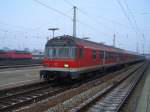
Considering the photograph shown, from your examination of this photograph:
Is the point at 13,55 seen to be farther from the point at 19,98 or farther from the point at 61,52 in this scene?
the point at 19,98

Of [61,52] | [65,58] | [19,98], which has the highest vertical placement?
[61,52]

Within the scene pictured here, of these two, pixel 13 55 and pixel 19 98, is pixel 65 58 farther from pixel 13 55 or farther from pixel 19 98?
pixel 13 55

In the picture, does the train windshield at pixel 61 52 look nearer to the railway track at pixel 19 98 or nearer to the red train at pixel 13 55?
the railway track at pixel 19 98

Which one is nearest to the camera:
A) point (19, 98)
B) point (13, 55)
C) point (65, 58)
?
point (19, 98)

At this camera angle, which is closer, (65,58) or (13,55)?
(65,58)

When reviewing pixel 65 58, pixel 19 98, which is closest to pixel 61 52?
pixel 65 58

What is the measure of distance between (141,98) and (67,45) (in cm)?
631

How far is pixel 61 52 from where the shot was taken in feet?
58.8

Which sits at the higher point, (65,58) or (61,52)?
(61,52)

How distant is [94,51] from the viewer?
21938 mm

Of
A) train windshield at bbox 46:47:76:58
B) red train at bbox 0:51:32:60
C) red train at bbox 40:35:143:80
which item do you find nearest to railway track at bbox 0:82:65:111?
red train at bbox 40:35:143:80

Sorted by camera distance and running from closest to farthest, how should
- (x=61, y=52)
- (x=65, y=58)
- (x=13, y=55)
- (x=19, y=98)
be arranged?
(x=19, y=98) < (x=65, y=58) < (x=61, y=52) < (x=13, y=55)

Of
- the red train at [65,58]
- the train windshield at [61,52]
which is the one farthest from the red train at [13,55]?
Result: the red train at [65,58]

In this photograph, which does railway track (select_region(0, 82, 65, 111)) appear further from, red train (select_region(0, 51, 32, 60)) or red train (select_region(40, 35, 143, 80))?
red train (select_region(0, 51, 32, 60))
